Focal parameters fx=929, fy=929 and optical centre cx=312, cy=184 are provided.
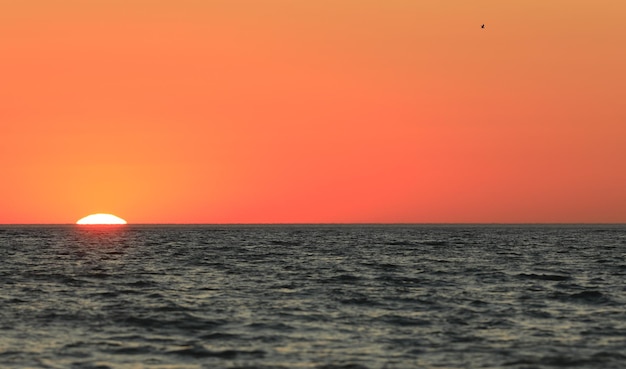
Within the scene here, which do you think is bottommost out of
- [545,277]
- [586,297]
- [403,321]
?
[403,321]

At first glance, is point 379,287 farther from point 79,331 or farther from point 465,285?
point 79,331

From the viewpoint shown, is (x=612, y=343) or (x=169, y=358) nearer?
(x=169, y=358)

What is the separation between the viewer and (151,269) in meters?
61.8

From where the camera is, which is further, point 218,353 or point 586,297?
point 586,297

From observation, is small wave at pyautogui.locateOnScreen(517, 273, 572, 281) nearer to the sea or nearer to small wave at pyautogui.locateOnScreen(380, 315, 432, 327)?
the sea

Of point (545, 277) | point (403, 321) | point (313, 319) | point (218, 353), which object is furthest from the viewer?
point (545, 277)

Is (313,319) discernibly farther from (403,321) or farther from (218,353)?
(218,353)

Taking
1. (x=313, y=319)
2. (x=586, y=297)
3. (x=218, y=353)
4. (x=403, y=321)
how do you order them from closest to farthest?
(x=218, y=353), (x=403, y=321), (x=313, y=319), (x=586, y=297)

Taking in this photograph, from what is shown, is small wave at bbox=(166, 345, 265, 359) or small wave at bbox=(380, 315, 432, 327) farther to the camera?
small wave at bbox=(380, 315, 432, 327)

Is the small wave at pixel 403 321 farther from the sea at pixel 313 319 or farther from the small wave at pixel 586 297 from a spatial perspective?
the small wave at pixel 586 297

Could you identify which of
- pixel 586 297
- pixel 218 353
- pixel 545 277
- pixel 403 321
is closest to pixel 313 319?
pixel 403 321

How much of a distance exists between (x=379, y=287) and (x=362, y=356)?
20.5 meters

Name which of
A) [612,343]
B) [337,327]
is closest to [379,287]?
[337,327]

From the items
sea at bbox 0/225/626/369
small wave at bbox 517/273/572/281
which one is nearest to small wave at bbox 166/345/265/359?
sea at bbox 0/225/626/369
